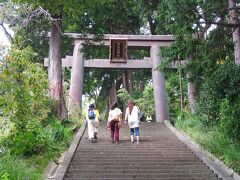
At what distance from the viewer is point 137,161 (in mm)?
10523

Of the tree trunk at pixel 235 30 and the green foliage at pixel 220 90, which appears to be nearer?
the green foliage at pixel 220 90

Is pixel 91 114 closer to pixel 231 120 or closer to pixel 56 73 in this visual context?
pixel 56 73

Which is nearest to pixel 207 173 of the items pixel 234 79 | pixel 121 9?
pixel 234 79

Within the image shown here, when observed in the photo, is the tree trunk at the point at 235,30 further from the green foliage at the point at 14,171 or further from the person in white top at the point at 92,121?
the green foliage at the point at 14,171

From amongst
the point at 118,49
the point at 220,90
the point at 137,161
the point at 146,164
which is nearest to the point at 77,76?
the point at 118,49

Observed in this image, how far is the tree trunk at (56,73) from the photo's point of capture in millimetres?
16203

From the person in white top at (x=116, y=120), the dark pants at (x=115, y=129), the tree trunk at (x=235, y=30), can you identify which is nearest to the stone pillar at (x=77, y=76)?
the dark pants at (x=115, y=129)

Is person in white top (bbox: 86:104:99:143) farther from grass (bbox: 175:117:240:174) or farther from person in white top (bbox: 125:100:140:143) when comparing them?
grass (bbox: 175:117:240:174)

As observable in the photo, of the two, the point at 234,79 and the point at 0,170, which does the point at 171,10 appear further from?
the point at 0,170

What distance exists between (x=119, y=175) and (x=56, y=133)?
4.33m

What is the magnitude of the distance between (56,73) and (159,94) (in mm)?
7478

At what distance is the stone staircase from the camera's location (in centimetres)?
909

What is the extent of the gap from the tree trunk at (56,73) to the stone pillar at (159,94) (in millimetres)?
6742

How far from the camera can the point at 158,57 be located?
2298 centimetres
